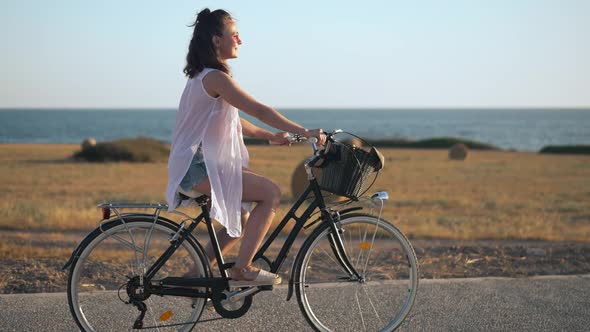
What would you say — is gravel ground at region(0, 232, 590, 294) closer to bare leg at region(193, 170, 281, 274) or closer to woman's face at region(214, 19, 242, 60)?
bare leg at region(193, 170, 281, 274)

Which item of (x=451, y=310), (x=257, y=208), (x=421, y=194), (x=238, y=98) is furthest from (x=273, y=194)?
(x=421, y=194)

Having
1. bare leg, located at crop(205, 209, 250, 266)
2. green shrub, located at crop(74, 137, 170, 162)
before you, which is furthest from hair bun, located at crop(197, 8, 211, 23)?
green shrub, located at crop(74, 137, 170, 162)

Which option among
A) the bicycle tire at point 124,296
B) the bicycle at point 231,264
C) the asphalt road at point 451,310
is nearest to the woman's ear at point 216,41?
the bicycle at point 231,264

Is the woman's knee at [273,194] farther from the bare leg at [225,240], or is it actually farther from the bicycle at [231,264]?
the bare leg at [225,240]

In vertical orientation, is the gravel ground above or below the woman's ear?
below

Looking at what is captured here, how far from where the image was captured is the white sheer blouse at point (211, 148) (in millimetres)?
4027

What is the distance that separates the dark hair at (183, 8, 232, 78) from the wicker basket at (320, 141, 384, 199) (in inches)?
30.2

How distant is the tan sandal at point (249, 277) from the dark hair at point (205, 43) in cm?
114

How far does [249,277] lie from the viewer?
13.8ft

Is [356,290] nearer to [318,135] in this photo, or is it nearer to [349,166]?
[349,166]

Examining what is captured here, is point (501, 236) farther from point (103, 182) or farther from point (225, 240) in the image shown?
point (103, 182)

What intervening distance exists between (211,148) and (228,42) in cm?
61

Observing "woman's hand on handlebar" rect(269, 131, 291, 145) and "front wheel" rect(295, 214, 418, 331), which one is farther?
"woman's hand on handlebar" rect(269, 131, 291, 145)

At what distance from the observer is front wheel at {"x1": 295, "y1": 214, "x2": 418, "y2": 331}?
4281 mm
